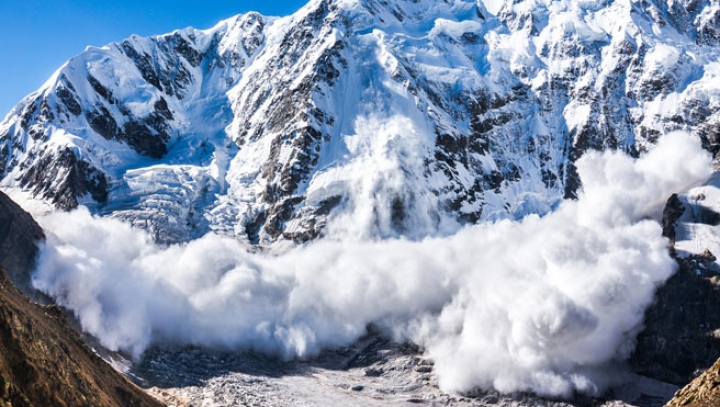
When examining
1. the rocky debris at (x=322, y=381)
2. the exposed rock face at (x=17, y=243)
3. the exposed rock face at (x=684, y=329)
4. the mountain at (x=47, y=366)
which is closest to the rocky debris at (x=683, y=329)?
the exposed rock face at (x=684, y=329)

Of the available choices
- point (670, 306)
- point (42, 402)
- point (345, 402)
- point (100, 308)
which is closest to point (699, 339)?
point (670, 306)

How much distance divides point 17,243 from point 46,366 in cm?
11175

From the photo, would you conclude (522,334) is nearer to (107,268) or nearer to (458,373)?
(458,373)

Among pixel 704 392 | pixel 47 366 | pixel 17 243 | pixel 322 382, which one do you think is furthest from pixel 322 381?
pixel 704 392

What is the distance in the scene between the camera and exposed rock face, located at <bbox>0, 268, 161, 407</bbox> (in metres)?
64.1

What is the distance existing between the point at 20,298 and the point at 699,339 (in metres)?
166

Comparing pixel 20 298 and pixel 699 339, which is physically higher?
pixel 699 339

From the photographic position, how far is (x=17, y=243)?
16938 centimetres

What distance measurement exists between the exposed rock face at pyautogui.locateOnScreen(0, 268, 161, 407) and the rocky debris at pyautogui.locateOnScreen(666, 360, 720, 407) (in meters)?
49.8

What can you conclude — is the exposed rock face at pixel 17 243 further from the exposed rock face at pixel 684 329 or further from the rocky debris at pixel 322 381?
the exposed rock face at pixel 684 329

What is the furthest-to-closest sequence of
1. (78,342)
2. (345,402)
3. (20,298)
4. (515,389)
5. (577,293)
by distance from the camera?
1. (577,293)
2. (515,389)
3. (345,402)
4. (78,342)
5. (20,298)

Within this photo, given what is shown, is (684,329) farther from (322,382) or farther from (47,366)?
(47,366)

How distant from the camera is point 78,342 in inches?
3676

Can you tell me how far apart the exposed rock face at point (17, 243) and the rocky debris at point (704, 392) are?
15497 centimetres
